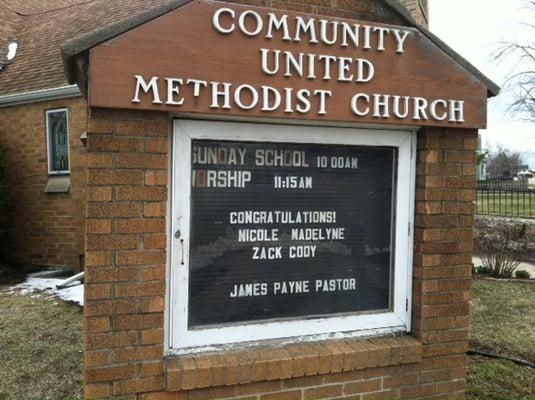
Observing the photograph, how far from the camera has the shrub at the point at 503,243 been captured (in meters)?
8.18

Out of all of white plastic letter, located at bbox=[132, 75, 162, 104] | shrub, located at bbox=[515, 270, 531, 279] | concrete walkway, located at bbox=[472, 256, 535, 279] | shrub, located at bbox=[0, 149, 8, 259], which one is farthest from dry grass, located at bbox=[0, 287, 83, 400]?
concrete walkway, located at bbox=[472, 256, 535, 279]

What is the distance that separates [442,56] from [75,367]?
3604mm


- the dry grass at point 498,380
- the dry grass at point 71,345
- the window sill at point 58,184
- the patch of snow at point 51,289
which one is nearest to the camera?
the dry grass at point 498,380

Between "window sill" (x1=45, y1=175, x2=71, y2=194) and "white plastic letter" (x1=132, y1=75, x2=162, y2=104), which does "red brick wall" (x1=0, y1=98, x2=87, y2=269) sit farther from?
"white plastic letter" (x1=132, y1=75, x2=162, y2=104)

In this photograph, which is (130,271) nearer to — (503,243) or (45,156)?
(503,243)

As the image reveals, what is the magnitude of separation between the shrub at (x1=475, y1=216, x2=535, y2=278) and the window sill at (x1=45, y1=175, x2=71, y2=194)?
740cm

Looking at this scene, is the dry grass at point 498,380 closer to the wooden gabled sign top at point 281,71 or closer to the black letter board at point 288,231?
the black letter board at point 288,231

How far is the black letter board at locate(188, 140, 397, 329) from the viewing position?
2.81 meters

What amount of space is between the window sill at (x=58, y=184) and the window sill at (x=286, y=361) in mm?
7402

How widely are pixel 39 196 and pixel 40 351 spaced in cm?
572

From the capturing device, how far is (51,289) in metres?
7.67

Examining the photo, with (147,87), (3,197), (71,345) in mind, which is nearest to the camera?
(147,87)

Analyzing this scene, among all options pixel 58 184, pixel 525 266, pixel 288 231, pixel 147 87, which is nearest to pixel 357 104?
pixel 288 231

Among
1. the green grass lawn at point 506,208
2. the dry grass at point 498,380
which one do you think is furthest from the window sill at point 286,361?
the green grass lawn at point 506,208
